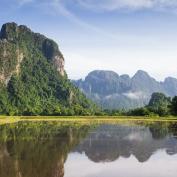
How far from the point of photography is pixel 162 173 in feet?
77.8

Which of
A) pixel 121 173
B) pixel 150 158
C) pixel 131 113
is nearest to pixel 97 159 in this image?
pixel 150 158

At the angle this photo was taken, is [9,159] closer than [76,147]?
Yes

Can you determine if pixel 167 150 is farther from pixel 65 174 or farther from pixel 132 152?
pixel 65 174

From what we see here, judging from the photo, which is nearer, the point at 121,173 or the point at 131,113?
the point at 121,173

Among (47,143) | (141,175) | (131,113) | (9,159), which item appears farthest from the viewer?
(131,113)

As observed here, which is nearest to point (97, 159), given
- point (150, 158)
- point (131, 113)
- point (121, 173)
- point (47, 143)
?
point (150, 158)

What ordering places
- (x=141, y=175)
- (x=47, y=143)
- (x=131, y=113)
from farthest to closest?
(x=131, y=113), (x=47, y=143), (x=141, y=175)

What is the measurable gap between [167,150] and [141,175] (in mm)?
11963

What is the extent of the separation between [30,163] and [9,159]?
9.02 feet

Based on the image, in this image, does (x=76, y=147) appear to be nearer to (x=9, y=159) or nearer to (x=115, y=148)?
(x=115, y=148)

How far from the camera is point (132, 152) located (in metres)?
33.8

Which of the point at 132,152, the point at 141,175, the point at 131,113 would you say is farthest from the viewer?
the point at 131,113

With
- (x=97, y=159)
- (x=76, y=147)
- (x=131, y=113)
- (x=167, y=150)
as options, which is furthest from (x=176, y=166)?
(x=131, y=113)

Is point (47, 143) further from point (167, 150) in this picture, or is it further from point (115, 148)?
point (167, 150)
